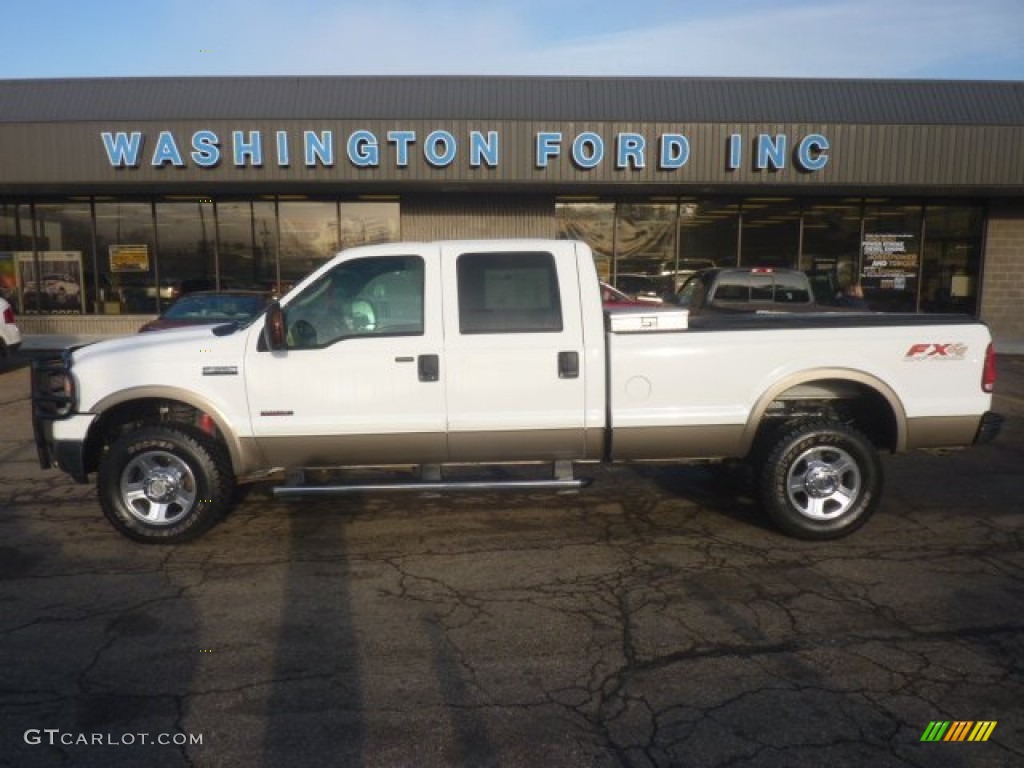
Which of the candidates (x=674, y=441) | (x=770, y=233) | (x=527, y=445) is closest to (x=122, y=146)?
(x=527, y=445)

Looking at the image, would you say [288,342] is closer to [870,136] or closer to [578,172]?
[578,172]

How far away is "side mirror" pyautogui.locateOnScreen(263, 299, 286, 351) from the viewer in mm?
5133

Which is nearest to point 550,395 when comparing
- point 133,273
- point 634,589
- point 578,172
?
point 634,589

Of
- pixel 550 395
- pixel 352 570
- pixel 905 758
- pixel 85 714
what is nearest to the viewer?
pixel 905 758

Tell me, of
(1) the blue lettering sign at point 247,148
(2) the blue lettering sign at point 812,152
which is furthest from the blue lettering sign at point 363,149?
(2) the blue lettering sign at point 812,152

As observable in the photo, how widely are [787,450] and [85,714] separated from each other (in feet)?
13.8

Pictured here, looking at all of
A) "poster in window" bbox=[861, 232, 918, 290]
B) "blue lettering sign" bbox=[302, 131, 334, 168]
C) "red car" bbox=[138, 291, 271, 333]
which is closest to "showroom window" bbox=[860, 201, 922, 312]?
"poster in window" bbox=[861, 232, 918, 290]

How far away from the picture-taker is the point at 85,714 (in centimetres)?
335

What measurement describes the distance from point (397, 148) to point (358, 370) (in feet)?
37.7

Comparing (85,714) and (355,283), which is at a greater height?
(355,283)

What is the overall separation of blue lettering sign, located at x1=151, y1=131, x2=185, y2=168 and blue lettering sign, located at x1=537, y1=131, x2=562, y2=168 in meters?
6.97

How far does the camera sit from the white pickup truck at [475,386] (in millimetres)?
5250

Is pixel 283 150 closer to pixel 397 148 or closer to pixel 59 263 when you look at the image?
pixel 397 148

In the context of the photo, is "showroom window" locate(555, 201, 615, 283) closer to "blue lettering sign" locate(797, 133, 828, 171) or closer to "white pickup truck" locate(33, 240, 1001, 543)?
"blue lettering sign" locate(797, 133, 828, 171)
